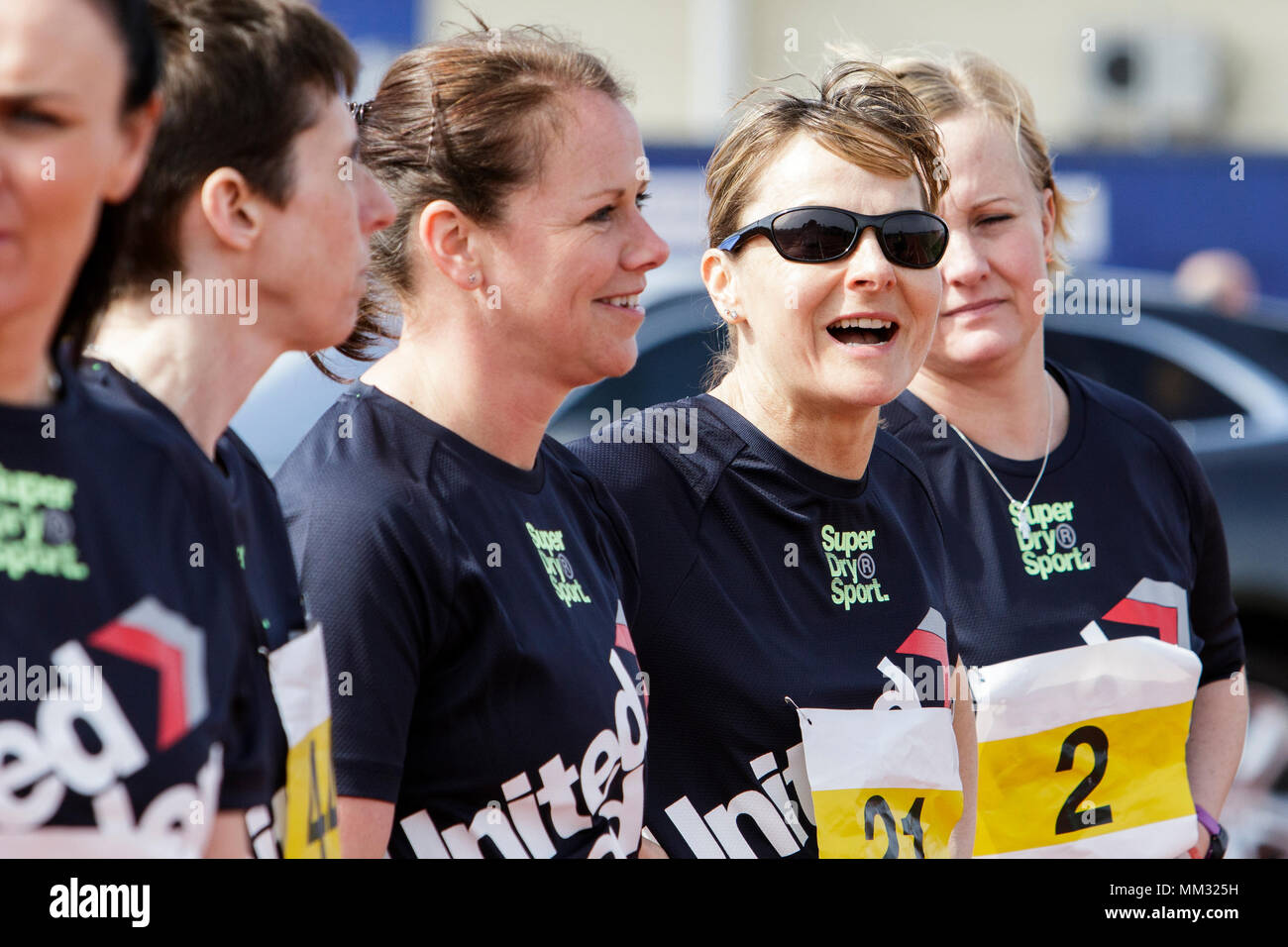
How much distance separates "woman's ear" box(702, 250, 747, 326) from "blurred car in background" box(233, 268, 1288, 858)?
1.51m

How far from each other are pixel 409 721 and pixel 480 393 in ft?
1.68

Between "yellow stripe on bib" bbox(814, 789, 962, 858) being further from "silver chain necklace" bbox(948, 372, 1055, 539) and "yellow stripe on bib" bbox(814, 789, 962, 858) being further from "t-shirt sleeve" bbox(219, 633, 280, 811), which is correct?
"t-shirt sleeve" bbox(219, 633, 280, 811)

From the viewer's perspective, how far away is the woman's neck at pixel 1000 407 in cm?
312

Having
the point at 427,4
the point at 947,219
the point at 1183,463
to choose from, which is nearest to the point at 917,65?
the point at 947,219

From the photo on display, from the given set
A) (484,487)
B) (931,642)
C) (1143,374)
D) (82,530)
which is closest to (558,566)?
(484,487)

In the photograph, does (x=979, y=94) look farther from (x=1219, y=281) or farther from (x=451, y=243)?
(x=1219, y=281)

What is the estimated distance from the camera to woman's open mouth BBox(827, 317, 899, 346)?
9.02ft

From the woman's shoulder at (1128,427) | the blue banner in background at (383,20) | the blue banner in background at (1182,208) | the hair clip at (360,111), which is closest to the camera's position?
the hair clip at (360,111)

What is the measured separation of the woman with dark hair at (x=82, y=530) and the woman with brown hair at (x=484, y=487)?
451 mm

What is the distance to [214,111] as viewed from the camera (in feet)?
5.99

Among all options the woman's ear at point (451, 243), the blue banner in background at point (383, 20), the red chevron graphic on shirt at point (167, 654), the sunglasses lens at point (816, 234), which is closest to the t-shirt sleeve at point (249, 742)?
the red chevron graphic on shirt at point (167, 654)

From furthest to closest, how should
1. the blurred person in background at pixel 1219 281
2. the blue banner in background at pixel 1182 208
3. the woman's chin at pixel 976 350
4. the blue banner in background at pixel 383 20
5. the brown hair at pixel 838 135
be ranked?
the blue banner in background at pixel 383 20 → the blue banner in background at pixel 1182 208 → the blurred person in background at pixel 1219 281 → the woman's chin at pixel 976 350 → the brown hair at pixel 838 135

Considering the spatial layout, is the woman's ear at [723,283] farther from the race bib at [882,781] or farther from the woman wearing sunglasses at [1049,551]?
the race bib at [882,781]

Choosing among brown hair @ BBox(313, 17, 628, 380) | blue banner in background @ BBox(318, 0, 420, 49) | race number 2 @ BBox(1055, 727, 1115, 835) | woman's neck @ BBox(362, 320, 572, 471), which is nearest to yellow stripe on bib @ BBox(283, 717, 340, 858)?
woman's neck @ BBox(362, 320, 572, 471)
